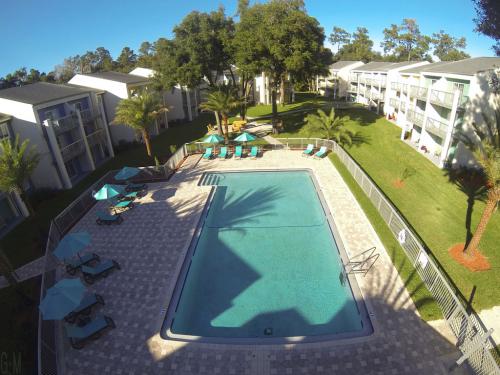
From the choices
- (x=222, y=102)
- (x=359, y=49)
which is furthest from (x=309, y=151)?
(x=359, y=49)

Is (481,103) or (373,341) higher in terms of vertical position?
(481,103)

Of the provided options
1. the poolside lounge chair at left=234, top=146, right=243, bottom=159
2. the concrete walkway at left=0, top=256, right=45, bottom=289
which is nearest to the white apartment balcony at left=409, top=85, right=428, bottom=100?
the poolside lounge chair at left=234, top=146, right=243, bottom=159

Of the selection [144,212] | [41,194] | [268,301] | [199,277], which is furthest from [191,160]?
[268,301]

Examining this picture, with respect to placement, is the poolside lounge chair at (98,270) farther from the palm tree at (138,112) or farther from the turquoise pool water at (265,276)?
the palm tree at (138,112)

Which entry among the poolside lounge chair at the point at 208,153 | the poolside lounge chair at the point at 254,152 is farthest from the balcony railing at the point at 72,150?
the poolside lounge chair at the point at 254,152

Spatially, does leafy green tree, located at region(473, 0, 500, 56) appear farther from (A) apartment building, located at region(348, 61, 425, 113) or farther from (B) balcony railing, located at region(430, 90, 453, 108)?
(A) apartment building, located at region(348, 61, 425, 113)

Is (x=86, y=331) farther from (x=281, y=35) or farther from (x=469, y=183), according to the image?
(x=281, y=35)

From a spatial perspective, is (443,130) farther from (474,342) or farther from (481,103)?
(474,342)
